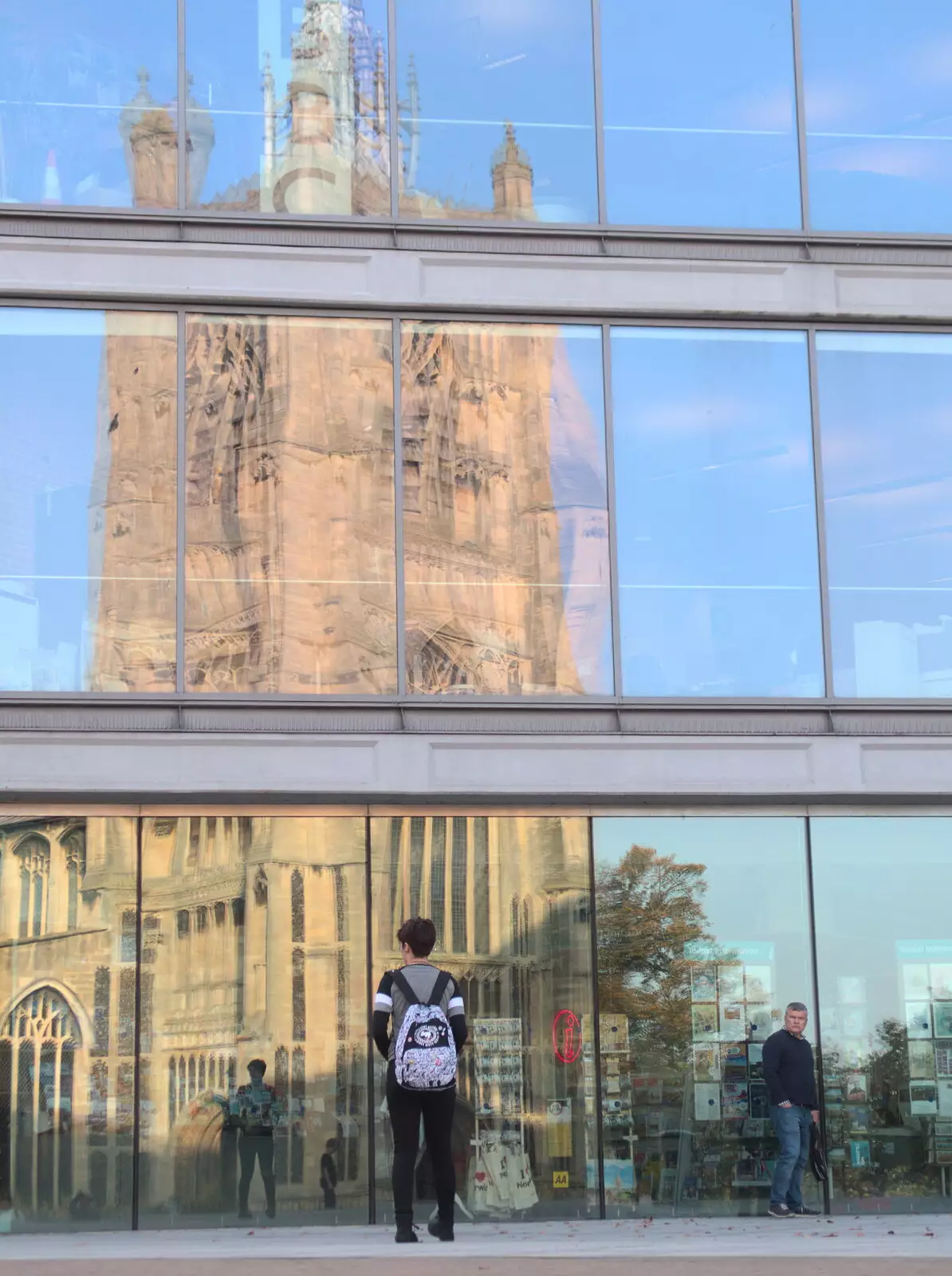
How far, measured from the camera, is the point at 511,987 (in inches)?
620

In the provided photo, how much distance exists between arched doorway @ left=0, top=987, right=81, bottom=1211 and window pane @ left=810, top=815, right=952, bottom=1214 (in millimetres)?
5996

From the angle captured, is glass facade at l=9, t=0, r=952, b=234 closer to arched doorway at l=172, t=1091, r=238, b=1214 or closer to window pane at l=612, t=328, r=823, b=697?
window pane at l=612, t=328, r=823, b=697

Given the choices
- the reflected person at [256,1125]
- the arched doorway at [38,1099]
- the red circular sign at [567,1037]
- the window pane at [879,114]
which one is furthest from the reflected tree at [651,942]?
the window pane at [879,114]

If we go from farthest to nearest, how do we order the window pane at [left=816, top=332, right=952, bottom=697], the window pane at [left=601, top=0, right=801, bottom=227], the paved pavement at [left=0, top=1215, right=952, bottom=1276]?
the window pane at [left=601, top=0, right=801, bottom=227] → the window pane at [left=816, top=332, right=952, bottom=697] → the paved pavement at [left=0, top=1215, right=952, bottom=1276]

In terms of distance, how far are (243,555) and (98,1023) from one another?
12.5 feet

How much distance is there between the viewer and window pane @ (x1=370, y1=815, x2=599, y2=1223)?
15.5m

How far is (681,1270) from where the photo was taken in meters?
8.61

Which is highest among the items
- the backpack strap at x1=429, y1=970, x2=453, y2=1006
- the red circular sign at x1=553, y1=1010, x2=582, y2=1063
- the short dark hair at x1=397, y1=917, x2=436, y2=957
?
→ the short dark hair at x1=397, y1=917, x2=436, y2=957

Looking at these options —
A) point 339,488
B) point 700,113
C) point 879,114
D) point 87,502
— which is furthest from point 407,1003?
point 879,114

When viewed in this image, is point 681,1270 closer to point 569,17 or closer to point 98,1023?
point 98,1023

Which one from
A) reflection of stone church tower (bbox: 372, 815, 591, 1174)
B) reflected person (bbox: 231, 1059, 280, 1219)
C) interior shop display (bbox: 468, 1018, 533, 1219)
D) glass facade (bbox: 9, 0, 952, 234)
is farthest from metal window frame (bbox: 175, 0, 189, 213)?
interior shop display (bbox: 468, 1018, 533, 1219)

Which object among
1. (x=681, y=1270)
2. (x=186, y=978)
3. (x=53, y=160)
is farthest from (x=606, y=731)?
(x=681, y=1270)

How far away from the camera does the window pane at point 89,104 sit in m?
16.0

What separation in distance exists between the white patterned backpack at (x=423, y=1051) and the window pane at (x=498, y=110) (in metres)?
7.80
